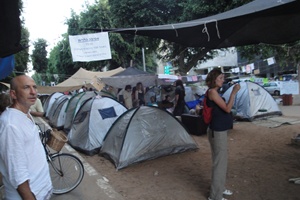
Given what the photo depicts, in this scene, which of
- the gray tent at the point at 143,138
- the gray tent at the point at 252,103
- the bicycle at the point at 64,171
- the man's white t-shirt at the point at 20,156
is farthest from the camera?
the gray tent at the point at 252,103

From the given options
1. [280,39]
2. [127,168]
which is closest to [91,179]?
[127,168]

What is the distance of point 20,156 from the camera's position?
6.22ft

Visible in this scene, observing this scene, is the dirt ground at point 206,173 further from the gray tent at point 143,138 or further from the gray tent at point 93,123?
the gray tent at point 93,123

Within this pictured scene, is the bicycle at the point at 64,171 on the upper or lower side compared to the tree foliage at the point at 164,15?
lower

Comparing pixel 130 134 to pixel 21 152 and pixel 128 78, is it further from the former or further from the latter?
pixel 128 78

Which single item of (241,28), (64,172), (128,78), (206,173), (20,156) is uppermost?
(241,28)

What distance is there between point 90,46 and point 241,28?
325 centimetres

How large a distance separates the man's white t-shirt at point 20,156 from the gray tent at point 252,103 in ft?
31.5

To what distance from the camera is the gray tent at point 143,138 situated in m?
6.07

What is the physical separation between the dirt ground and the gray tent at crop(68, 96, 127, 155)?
0.49 meters

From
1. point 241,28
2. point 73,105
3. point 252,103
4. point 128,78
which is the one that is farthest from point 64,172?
point 128,78

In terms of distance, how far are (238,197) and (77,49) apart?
4.57 metres

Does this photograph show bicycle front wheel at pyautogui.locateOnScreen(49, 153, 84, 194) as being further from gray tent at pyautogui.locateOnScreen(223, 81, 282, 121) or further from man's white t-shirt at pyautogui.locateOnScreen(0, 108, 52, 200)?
gray tent at pyautogui.locateOnScreen(223, 81, 282, 121)

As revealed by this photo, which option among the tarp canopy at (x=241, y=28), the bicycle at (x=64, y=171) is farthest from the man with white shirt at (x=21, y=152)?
the tarp canopy at (x=241, y=28)
